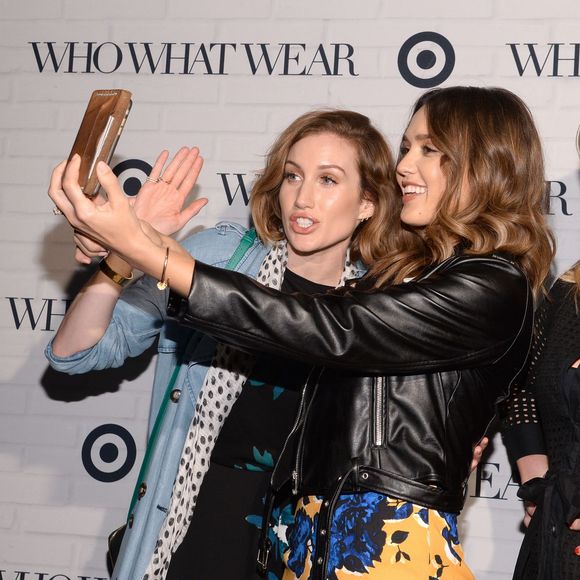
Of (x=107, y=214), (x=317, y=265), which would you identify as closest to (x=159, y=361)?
(x=317, y=265)

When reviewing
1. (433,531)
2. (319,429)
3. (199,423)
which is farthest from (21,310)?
(433,531)

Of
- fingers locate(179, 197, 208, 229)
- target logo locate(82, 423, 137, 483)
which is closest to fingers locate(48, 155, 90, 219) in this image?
fingers locate(179, 197, 208, 229)

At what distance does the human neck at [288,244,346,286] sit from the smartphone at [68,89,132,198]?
2.98 feet

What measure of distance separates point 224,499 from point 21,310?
125 centimetres

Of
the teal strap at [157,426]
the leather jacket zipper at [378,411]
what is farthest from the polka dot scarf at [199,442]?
the leather jacket zipper at [378,411]

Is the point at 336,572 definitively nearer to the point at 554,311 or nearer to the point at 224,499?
the point at 224,499

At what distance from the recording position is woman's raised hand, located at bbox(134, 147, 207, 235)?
2076 millimetres

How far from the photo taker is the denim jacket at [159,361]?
2266mm

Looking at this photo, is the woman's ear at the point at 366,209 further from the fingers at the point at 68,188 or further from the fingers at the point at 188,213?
the fingers at the point at 68,188

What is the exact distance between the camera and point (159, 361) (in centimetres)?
249

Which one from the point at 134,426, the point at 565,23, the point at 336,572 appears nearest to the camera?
the point at 336,572

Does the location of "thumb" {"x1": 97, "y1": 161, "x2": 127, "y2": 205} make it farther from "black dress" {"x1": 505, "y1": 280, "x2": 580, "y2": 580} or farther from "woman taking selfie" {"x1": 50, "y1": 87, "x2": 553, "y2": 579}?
"black dress" {"x1": 505, "y1": 280, "x2": 580, "y2": 580}

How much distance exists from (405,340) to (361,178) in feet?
3.11

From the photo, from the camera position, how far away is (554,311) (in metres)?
2.26
